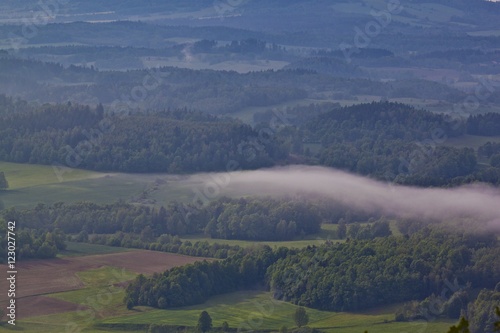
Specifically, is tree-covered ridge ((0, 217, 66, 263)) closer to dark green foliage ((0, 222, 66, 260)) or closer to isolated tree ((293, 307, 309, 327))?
dark green foliage ((0, 222, 66, 260))

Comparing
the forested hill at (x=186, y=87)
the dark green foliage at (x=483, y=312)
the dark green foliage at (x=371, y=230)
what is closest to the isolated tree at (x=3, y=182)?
the dark green foliage at (x=371, y=230)

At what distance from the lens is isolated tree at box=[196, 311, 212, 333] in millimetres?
58844

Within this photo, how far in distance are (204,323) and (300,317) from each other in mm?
4388

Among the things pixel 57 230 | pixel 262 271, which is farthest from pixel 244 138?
pixel 262 271

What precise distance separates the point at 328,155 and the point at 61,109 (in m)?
22.4

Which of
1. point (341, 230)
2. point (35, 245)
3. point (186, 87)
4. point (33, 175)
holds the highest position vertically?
point (35, 245)

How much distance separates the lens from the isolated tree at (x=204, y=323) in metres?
58.8

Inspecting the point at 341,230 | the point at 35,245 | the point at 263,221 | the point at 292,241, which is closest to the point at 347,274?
the point at 292,241

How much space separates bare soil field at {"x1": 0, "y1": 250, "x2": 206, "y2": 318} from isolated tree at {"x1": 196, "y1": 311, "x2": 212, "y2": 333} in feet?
19.2

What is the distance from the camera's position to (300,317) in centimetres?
6081

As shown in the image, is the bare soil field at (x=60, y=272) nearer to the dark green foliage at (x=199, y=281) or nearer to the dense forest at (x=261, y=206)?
the dense forest at (x=261, y=206)

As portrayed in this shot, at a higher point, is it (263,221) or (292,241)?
(263,221)

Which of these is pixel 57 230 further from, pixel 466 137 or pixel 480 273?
pixel 466 137

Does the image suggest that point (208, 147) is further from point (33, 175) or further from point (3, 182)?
point (3, 182)
